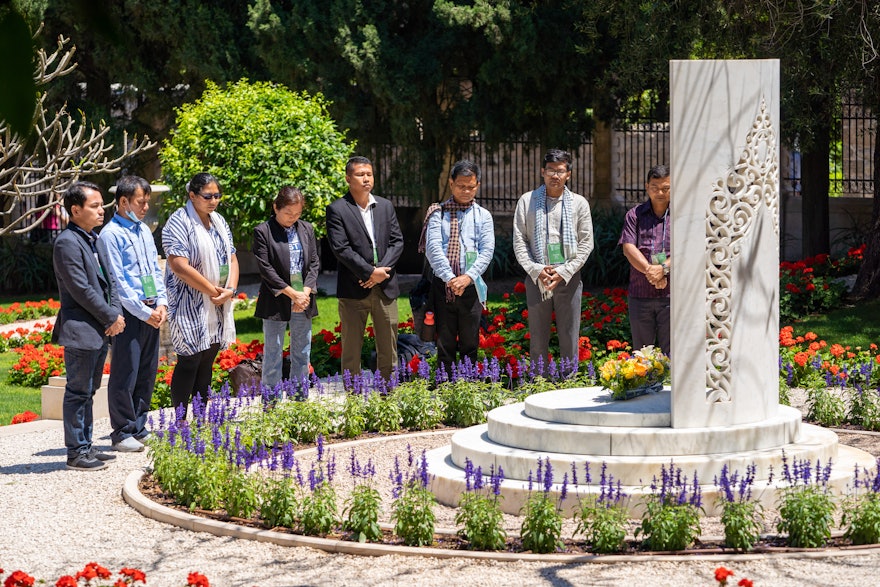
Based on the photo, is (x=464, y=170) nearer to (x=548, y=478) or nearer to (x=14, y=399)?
(x=548, y=478)

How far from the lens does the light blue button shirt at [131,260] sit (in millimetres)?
7926

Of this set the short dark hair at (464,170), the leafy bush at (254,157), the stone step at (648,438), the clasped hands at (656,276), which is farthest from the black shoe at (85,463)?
the leafy bush at (254,157)

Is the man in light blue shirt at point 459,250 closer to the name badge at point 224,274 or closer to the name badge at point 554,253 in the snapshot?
the name badge at point 554,253

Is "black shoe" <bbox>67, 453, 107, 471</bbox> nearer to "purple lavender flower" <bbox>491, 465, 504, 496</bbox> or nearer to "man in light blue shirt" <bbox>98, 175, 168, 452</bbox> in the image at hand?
"man in light blue shirt" <bbox>98, 175, 168, 452</bbox>

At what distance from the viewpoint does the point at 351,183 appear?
9414 mm

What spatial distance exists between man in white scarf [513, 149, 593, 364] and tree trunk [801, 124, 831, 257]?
799 cm

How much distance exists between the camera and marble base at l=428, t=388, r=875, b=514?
6.39m

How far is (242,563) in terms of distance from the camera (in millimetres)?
5625

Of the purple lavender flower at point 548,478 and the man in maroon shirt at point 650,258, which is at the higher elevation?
the man in maroon shirt at point 650,258

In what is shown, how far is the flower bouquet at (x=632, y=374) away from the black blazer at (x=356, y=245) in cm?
260

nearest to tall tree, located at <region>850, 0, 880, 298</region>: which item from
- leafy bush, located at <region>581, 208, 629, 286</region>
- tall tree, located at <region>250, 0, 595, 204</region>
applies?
leafy bush, located at <region>581, 208, 629, 286</region>

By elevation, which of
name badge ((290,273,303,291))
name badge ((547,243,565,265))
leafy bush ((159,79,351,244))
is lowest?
name badge ((290,273,303,291))

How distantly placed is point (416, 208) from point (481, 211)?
462 inches

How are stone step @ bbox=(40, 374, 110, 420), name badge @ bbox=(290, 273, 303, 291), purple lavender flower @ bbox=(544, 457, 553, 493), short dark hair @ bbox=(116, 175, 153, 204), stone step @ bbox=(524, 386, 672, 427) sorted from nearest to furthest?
purple lavender flower @ bbox=(544, 457, 553, 493) → stone step @ bbox=(524, 386, 672, 427) → short dark hair @ bbox=(116, 175, 153, 204) → name badge @ bbox=(290, 273, 303, 291) → stone step @ bbox=(40, 374, 110, 420)
